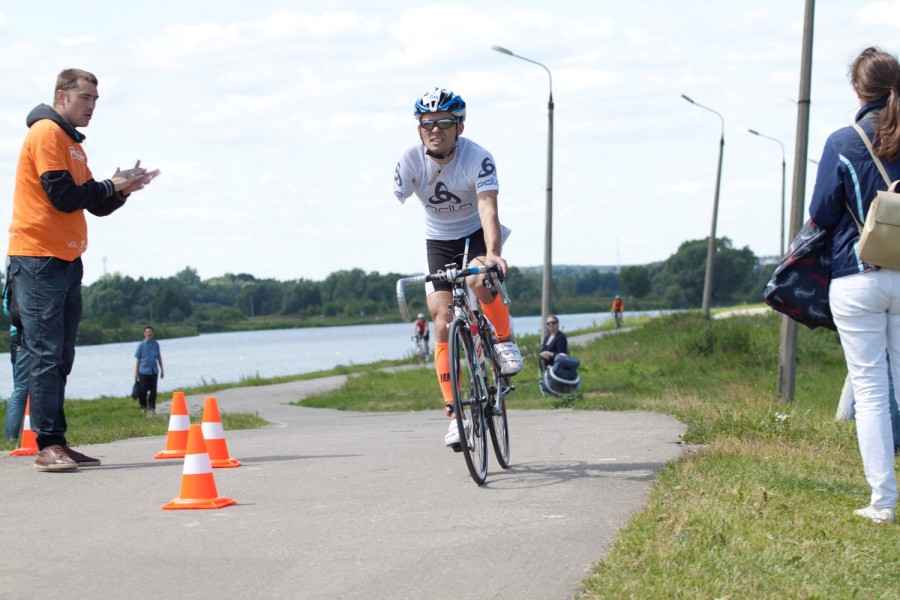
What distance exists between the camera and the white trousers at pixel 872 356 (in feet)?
18.4

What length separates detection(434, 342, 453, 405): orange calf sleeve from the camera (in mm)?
7152

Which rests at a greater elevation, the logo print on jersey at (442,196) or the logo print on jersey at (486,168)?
the logo print on jersey at (486,168)

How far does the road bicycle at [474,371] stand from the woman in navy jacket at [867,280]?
1.99 metres

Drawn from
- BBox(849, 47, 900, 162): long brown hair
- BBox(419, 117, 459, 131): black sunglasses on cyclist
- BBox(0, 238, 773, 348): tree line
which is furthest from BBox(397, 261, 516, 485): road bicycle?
BBox(0, 238, 773, 348): tree line

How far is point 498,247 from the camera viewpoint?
707 cm

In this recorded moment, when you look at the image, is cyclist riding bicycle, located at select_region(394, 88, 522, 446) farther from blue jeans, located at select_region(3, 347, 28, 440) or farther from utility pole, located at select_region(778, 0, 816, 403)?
utility pole, located at select_region(778, 0, 816, 403)

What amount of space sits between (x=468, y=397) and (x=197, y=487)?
5.68ft

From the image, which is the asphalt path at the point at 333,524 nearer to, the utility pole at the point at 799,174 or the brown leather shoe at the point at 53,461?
the brown leather shoe at the point at 53,461

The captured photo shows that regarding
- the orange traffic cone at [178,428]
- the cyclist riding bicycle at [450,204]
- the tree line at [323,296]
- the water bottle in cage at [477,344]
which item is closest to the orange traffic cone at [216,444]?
the orange traffic cone at [178,428]

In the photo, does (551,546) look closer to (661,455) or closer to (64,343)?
(661,455)

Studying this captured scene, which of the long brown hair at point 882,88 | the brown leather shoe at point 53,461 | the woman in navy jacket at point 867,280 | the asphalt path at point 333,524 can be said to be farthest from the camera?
the brown leather shoe at point 53,461

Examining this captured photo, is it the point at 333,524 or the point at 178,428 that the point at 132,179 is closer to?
the point at 178,428

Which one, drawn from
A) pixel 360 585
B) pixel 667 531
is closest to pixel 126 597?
pixel 360 585

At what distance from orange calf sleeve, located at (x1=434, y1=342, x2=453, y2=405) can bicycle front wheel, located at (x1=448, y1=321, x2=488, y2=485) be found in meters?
0.09
